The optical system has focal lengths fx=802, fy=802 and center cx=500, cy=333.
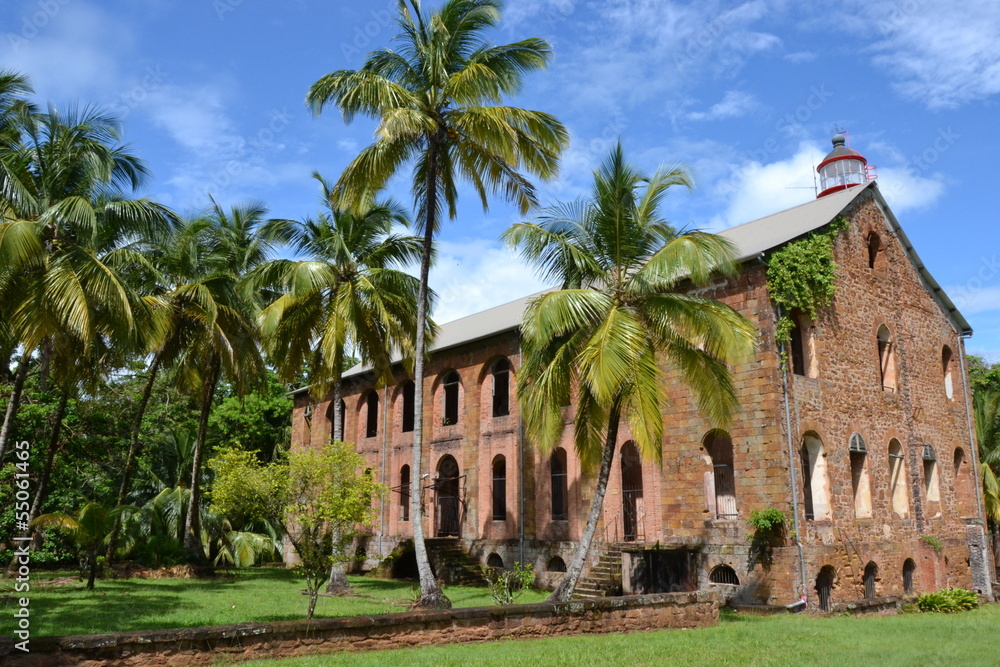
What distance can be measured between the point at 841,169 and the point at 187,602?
21906 mm

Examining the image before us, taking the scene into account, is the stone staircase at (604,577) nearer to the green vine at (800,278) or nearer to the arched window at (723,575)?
the arched window at (723,575)

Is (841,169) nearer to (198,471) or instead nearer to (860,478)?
(860,478)

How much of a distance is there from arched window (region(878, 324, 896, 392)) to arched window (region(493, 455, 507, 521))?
36.7ft

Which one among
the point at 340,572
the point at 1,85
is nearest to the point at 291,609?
the point at 340,572

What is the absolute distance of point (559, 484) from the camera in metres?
24.0

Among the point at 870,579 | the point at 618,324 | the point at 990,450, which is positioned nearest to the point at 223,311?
the point at 618,324

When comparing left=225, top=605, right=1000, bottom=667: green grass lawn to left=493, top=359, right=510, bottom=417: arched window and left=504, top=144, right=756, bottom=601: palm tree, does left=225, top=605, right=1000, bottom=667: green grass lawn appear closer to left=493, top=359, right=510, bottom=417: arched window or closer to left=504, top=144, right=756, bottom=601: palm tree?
left=504, top=144, right=756, bottom=601: palm tree

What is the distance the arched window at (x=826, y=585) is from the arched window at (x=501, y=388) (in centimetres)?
1097

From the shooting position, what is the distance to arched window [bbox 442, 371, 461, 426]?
27688 millimetres

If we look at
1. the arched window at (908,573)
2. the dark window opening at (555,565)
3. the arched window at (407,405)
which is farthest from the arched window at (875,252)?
the arched window at (407,405)

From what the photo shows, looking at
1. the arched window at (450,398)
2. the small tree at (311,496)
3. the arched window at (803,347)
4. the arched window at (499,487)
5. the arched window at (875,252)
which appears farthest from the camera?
the arched window at (450,398)

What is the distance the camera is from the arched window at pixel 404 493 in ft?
93.8

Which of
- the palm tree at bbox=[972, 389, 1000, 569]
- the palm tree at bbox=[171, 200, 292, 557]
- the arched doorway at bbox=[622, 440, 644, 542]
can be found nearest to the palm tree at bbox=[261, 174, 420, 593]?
the palm tree at bbox=[171, 200, 292, 557]

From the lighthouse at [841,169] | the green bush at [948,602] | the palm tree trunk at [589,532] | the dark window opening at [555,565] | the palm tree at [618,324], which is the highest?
the lighthouse at [841,169]
